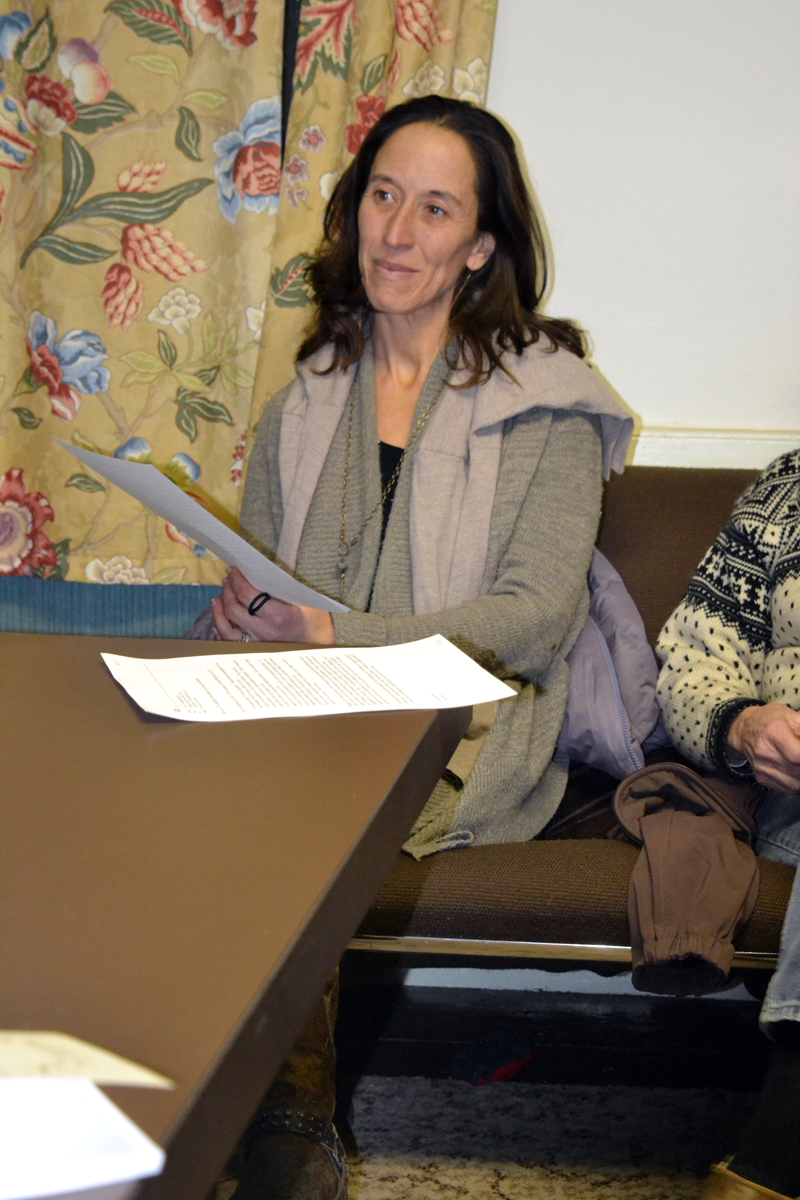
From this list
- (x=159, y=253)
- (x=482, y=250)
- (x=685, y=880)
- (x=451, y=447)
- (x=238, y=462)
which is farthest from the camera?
(x=238, y=462)

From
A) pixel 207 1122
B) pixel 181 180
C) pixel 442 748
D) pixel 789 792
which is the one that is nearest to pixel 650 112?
pixel 181 180

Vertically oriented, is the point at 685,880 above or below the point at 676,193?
below

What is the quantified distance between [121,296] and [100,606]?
1.76 feet

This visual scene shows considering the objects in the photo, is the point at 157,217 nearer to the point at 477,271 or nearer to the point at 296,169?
the point at 296,169

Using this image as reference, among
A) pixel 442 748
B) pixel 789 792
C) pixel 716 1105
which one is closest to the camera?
pixel 442 748

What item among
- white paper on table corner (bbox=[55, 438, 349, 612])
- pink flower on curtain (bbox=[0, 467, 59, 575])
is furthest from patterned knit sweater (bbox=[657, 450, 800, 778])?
pink flower on curtain (bbox=[0, 467, 59, 575])

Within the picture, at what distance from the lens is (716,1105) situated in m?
1.48

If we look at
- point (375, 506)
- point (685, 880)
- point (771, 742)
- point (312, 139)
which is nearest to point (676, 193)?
point (312, 139)

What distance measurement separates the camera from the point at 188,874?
434mm

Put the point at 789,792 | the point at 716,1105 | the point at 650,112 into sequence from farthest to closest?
the point at 650,112, the point at 716,1105, the point at 789,792

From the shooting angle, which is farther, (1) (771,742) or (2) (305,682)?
(1) (771,742)

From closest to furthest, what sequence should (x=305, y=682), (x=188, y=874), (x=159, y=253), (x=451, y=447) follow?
(x=188, y=874) < (x=305, y=682) < (x=451, y=447) < (x=159, y=253)

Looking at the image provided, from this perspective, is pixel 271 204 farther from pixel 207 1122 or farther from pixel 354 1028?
pixel 207 1122

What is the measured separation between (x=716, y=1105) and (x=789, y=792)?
0.52m
